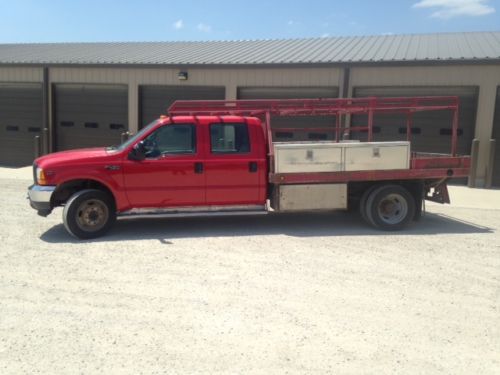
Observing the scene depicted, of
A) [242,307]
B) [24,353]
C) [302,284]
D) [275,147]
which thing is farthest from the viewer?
[275,147]

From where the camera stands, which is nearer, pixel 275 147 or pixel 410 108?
pixel 275 147

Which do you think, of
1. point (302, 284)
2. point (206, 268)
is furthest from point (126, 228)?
point (302, 284)

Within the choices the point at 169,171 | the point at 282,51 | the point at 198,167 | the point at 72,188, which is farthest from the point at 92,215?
the point at 282,51

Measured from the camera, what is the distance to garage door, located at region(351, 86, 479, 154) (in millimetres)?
12930

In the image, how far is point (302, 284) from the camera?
500cm

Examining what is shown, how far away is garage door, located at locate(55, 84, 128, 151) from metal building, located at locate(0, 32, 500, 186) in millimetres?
36

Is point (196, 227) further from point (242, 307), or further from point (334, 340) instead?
point (334, 340)

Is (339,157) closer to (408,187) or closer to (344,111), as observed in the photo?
(344,111)

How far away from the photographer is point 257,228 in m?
7.70

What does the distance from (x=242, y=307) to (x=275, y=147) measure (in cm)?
355

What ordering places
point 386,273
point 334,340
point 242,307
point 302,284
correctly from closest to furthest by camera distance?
1. point 334,340
2. point 242,307
3. point 302,284
4. point 386,273

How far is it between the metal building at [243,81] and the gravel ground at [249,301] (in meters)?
6.63

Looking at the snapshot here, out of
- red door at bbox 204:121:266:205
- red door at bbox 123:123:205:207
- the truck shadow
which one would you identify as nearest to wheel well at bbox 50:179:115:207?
red door at bbox 123:123:205:207

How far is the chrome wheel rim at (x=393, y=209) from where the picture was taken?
779cm
